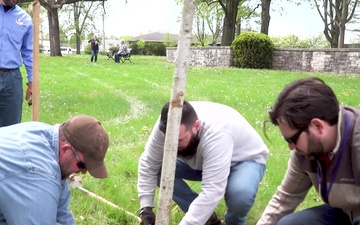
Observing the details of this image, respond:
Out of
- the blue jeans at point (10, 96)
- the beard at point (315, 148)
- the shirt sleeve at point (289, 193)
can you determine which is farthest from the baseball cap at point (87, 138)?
the blue jeans at point (10, 96)

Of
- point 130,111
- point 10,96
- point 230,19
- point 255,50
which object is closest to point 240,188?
point 10,96

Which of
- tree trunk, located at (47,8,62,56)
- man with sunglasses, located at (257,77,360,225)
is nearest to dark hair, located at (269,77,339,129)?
man with sunglasses, located at (257,77,360,225)

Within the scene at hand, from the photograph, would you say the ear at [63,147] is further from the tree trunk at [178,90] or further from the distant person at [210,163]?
the distant person at [210,163]

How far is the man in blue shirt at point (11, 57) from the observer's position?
430 cm

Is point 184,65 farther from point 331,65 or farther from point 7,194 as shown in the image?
point 331,65

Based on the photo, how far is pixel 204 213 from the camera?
2859mm

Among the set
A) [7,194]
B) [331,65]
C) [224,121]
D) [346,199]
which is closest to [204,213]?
[224,121]

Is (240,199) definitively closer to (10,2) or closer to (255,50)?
(10,2)

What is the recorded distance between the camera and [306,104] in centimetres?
206

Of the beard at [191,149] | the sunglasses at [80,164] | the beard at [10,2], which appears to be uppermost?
the beard at [10,2]

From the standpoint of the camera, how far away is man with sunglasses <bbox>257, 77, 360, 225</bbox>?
208 cm

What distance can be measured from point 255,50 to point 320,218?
57.3 feet

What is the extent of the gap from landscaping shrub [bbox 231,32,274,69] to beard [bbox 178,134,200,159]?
672 inches

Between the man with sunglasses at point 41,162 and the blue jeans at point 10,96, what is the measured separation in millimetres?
2139
